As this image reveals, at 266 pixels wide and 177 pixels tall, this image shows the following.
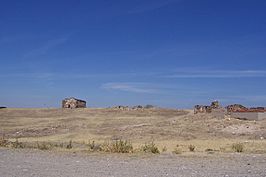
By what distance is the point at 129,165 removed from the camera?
50.5ft

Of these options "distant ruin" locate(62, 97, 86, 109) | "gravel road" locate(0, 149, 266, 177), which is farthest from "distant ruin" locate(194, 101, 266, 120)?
"gravel road" locate(0, 149, 266, 177)

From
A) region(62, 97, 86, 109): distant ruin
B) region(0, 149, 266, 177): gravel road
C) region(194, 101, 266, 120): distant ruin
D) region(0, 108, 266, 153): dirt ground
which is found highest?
region(62, 97, 86, 109): distant ruin

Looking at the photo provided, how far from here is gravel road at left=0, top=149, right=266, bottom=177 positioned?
1302 centimetres

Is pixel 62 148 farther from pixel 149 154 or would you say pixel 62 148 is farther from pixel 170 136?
pixel 170 136

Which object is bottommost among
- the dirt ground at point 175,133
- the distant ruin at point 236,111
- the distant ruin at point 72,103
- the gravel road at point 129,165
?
the gravel road at point 129,165

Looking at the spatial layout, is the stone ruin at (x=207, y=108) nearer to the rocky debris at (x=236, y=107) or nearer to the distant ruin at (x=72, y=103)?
the rocky debris at (x=236, y=107)

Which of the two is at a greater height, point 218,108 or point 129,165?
point 218,108

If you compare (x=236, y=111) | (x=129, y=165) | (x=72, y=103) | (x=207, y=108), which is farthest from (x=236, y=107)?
(x=129, y=165)

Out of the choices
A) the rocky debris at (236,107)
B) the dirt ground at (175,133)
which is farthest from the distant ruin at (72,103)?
the rocky debris at (236,107)

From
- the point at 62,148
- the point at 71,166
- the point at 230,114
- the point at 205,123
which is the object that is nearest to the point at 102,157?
the point at 71,166

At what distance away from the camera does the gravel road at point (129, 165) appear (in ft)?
42.7

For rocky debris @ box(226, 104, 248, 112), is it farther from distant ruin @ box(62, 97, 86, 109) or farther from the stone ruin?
distant ruin @ box(62, 97, 86, 109)

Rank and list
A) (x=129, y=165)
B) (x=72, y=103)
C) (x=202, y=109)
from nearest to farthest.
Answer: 1. (x=129, y=165)
2. (x=202, y=109)
3. (x=72, y=103)

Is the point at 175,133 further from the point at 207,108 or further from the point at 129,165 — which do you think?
the point at 129,165
